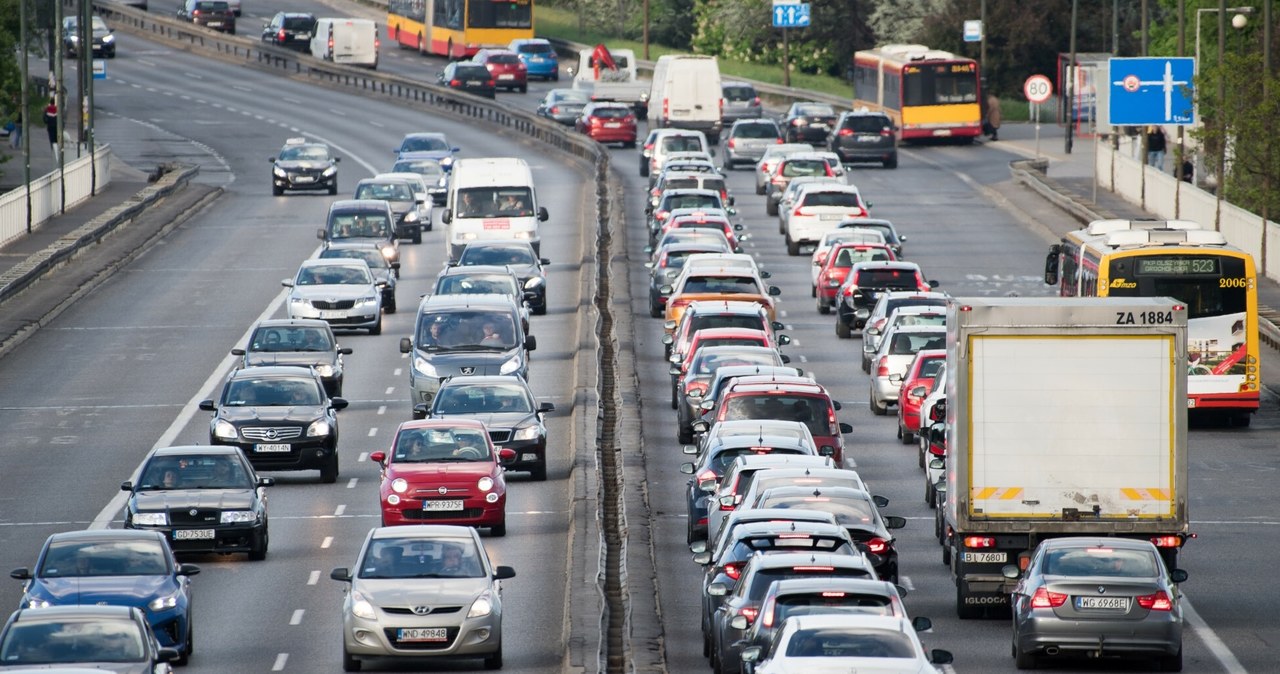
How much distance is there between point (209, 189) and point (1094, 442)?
54.8 meters

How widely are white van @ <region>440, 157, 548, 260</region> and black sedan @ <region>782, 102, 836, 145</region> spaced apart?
32.7 m

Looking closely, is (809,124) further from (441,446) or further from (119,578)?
(119,578)

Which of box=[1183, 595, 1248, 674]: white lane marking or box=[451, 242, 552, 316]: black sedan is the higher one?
box=[451, 242, 552, 316]: black sedan

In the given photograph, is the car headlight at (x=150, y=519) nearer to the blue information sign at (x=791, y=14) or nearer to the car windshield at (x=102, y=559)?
the car windshield at (x=102, y=559)

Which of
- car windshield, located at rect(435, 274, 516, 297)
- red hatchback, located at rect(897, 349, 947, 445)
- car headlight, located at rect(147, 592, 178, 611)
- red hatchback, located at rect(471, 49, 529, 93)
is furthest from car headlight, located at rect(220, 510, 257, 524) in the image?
red hatchback, located at rect(471, 49, 529, 93)

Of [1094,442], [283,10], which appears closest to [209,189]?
[1094,442]

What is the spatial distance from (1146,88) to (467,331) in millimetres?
31486

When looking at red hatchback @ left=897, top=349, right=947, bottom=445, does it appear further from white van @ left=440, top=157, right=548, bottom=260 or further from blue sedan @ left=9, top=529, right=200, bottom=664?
white van @ left=440, top=157, right=548, bottom=260

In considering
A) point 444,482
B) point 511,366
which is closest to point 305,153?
point 511,366

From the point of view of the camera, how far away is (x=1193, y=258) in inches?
1458

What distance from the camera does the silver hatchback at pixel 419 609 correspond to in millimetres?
22594

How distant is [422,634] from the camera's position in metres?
22.7

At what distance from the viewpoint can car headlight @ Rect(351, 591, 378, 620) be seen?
2259cm

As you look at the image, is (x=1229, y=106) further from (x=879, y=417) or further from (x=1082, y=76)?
(x=1082, y=76)
